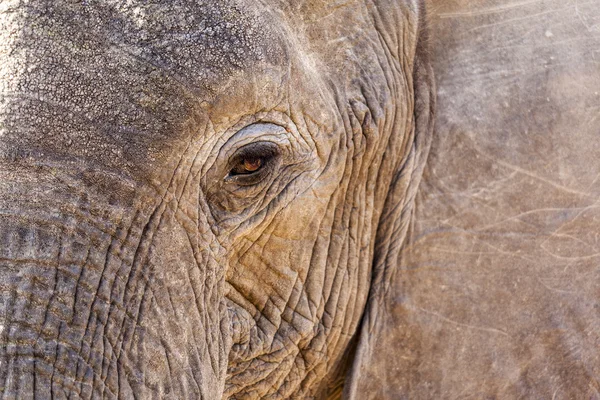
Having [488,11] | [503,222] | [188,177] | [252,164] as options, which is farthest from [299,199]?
[488,11]

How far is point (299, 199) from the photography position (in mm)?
2279

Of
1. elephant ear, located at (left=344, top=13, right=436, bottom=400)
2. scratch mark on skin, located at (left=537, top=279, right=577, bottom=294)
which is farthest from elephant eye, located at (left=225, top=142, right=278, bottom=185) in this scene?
scratch mark on skin, located at (left=537, top=279, right=577, bottom=294)

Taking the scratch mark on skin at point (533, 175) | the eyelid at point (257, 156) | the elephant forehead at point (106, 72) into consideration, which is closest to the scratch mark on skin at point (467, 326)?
the scratch mark on skin at point (533, 175)

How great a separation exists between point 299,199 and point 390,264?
354 mm

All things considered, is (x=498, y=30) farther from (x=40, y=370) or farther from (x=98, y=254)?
(x=40, y=370)

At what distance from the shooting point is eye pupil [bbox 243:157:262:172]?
7.03 feet

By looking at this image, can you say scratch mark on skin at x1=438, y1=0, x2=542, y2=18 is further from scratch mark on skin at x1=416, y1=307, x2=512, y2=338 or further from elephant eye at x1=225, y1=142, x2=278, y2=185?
scratch mark on skin at x1=416, y1=307, x2=512, y2=338

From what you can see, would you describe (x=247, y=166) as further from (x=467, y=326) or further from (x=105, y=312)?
(x=467, y=326)

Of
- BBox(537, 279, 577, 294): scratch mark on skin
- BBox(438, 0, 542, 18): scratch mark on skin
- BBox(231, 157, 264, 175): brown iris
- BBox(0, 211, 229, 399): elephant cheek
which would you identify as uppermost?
BBox(438, 0, 542, 18): scratch mark on skin

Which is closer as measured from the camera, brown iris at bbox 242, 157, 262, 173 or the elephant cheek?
the elephant cheek

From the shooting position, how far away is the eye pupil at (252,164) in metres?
2.14

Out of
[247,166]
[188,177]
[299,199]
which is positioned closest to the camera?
[188,177]

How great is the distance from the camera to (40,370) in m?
1.83

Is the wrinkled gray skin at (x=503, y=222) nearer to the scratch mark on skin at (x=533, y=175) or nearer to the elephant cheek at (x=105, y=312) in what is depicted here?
the scratch mark on skin at (x=533, y=175)
